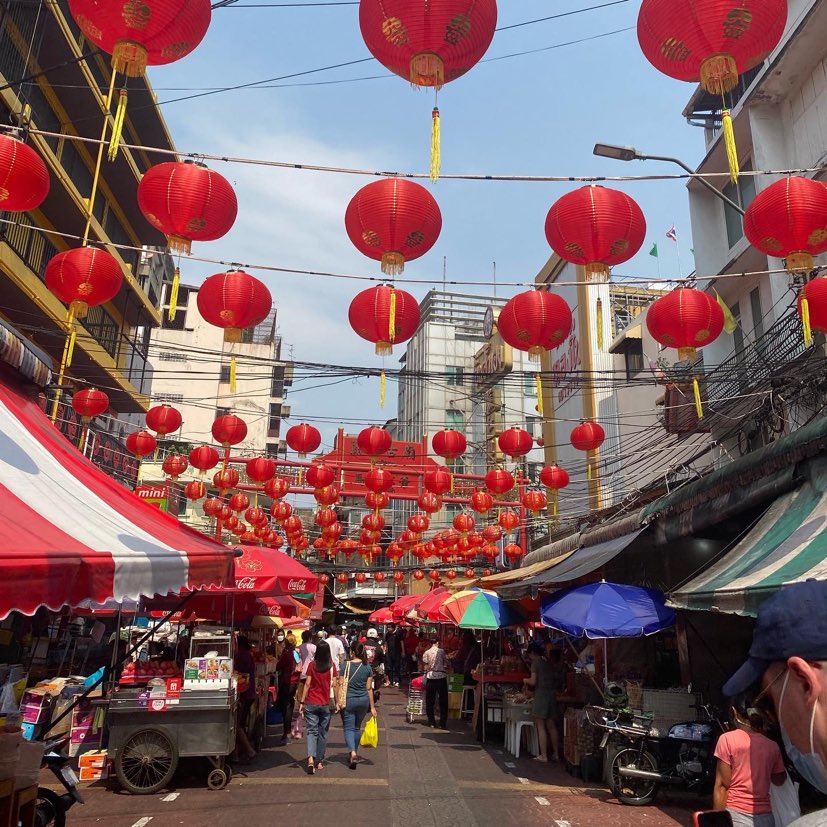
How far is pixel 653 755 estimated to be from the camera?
28.8ft

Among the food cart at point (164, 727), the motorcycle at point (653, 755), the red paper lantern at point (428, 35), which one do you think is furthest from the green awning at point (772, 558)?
the food cart at point (164, 727)

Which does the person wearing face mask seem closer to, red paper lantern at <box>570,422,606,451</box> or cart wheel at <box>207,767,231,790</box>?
cart wheel at <box>207,767,231,790</box>

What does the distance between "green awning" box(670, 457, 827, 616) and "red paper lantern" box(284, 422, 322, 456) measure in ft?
33.6

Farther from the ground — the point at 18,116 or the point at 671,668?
the point at 18,116

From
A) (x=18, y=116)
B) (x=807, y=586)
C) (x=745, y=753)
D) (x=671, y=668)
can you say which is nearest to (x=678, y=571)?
(x=671, y=668)

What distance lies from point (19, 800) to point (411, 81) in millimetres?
5757

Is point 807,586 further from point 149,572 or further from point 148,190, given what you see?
point 148,190

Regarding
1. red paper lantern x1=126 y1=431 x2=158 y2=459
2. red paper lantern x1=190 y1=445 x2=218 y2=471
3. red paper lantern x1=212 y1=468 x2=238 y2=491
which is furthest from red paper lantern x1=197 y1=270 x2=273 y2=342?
red paper lantern x1=212 y1=468 x2=238 y2=491

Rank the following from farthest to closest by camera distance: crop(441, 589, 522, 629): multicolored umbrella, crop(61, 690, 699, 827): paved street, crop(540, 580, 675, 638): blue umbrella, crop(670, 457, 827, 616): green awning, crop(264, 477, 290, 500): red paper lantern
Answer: crop(264, 477, 290, 500): red paper lantern, crop(441, 589, 522, 629): multicolored umbrella, crop(540, 580, 675, 638): blue umbrella, crop(61, 690, 699, 827): paved street, crop(670, 457, 827, 616): green awning

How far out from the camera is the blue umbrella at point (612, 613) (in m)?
9.34

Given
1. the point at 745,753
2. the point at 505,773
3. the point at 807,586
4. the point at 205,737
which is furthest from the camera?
the point at 505,773

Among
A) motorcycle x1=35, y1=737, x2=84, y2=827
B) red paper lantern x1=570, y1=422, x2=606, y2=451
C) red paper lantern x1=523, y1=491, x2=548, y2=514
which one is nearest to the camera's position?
motorcycle x1=35, y1=737, x2=84, y2=827

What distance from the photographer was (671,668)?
12477mm

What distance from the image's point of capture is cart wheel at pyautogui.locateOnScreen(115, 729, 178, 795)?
860 cm
